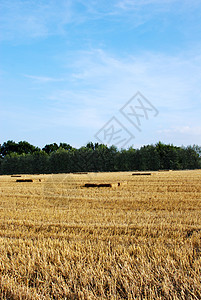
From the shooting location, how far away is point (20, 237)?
5871 mm

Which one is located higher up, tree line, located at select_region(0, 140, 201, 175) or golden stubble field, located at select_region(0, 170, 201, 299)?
tree line, located at select_region(0, 140, 201, 175)

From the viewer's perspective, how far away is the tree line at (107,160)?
240ft

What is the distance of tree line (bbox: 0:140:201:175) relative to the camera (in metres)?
73.2

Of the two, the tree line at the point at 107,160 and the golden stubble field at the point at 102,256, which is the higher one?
the tree line at the point at 107,160

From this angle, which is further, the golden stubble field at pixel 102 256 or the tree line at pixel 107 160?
the tree line at pixel 107 160

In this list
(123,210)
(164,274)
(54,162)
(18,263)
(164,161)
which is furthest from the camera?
(54,162)

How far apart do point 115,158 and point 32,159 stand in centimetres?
2293

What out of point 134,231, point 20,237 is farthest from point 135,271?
point 20,237

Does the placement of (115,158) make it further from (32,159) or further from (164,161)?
(32,159)

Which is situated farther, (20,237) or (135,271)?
(20,237)

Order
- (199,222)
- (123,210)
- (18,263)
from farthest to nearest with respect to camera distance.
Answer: (123,210)
(199,222)
(18,263)

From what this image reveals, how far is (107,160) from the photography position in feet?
256

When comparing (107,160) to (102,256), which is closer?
(102,256)

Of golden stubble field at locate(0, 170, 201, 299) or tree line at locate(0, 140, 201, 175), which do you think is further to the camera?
tree line at locate(0, 140, 201, 175)
